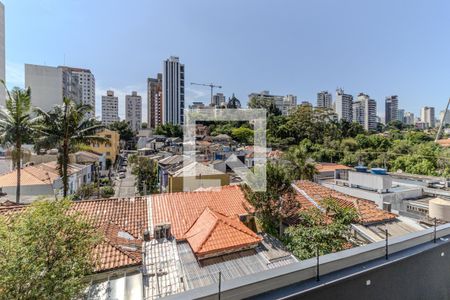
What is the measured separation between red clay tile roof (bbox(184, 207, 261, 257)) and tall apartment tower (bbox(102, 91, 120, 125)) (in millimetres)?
67522

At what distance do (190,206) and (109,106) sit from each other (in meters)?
69.1

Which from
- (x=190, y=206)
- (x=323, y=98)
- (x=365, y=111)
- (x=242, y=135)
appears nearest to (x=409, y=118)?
(x=365, y=111)

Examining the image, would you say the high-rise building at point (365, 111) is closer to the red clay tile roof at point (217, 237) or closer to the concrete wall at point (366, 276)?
the red clay tile roof at point (217, 237)

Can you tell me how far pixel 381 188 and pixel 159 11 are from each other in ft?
34.6

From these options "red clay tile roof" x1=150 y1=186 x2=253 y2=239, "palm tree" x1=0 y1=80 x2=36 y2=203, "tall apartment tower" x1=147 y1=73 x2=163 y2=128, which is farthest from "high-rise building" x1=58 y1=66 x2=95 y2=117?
"red clay tile roof" x1=150 y1=186 x2=253 y2=239

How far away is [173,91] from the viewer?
191ft

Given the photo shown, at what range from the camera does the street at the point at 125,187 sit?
56.8 ft

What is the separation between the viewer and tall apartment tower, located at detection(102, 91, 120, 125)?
66094 mm

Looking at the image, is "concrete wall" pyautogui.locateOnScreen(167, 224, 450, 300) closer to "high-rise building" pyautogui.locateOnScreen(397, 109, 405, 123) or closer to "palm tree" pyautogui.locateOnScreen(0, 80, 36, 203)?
"palm tree" pyautogui.locateOnScreen(0, 80, 36, 203)

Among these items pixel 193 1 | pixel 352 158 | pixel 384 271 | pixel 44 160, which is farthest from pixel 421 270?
pixel 352 158

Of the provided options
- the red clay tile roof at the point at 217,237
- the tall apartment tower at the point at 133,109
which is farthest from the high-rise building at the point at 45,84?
the tall apartment tower at the point at 133,109

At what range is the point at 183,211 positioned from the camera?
745cm

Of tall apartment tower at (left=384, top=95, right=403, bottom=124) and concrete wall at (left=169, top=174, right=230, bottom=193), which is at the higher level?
tall apartment tower at (left=384, top=95, right=403, bottom=124)

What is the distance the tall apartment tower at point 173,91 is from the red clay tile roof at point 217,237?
51.7m
